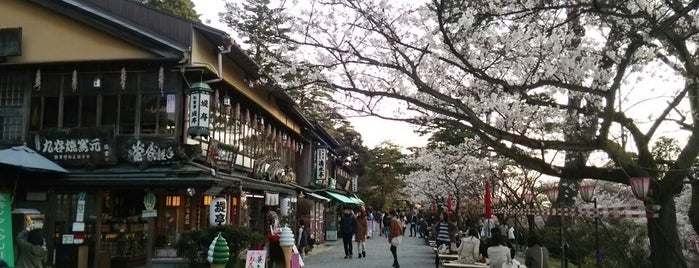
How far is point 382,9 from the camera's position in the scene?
34.3 feet

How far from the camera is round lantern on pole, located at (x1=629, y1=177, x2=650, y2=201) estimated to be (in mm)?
9555

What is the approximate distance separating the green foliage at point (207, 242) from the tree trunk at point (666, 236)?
8.10 meters

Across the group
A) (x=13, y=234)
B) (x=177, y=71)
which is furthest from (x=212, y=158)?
(x=13, y=234)

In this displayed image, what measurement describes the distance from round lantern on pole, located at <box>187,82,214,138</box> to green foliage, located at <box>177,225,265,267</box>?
8.36 ft

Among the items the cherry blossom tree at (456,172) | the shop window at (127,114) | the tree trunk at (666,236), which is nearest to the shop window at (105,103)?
the shop window at (127,114)

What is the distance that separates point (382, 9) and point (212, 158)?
682 centimetres

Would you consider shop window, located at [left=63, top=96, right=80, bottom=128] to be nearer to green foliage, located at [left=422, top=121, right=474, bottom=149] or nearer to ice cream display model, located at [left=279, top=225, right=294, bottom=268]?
ice cream display model, located at [left=279, top=225, right=294, bottom=268]

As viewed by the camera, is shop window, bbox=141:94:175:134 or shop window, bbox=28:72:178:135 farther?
shop window, bbox=28:72:178:135

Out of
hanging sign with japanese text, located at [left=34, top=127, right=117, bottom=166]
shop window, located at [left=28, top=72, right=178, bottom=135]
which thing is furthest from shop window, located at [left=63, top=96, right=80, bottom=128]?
hanging sign with japanese text, located at [left=34, top=127, right=117, bottom=166]

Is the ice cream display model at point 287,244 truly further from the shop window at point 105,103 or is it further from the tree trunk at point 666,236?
the tree trunk at point 666,236

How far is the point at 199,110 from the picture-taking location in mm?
13727

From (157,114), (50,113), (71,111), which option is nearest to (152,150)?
(157,114)

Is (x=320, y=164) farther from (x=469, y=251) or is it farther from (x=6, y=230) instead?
(x=6, y=230)

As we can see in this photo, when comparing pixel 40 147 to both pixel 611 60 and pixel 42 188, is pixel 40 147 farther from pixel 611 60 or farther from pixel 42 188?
pixel 611 60
